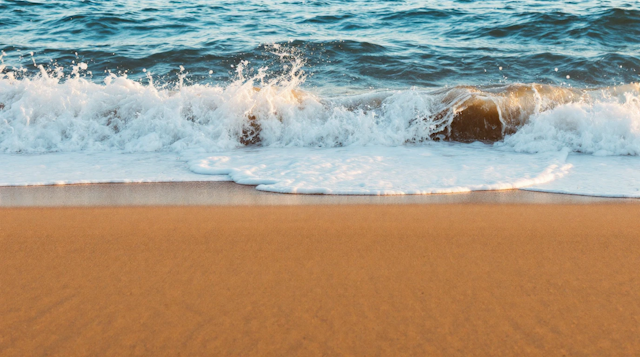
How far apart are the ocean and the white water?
2 cm

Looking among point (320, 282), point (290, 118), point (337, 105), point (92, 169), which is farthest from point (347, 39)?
point (320, 282)

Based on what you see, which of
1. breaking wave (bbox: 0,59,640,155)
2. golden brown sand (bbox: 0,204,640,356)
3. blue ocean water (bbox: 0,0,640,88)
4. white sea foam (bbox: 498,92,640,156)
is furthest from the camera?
blue ocean water (bbox: 0,0,640,88)

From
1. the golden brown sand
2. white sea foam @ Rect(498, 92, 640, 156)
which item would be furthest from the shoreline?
white sea foam @ Rect(498, 92, 640, 156)

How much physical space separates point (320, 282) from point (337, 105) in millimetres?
3929

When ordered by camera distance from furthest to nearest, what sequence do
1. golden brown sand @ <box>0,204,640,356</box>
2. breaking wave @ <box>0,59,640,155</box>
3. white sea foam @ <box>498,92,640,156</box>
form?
breaking wave @ <box>0,59,640,155</box> < white sea foam @ <box>498,92,640,156</box> < golden brown sand @ <box>0,204,640,356</box>

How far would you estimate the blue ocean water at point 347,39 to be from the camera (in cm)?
754

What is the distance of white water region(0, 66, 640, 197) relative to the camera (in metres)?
3.69

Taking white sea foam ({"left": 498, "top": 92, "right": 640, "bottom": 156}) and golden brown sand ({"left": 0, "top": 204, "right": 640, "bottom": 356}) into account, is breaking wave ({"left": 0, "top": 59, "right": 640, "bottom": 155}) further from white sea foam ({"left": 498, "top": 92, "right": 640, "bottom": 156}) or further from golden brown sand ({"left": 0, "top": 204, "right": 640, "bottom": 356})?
golden brown sand ({"left": 0, "top": 204, "right": 640, "bottom": 356})

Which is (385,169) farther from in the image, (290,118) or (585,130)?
(585,130)

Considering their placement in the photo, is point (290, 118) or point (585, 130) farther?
point (290, 118)

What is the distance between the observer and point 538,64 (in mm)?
7879

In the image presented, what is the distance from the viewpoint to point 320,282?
194cm

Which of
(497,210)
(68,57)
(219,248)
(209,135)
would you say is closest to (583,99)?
(497,210)

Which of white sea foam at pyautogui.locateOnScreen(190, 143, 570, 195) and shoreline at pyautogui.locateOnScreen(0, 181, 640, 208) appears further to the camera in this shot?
white sea foam at pyautogui.locateOnScreen(190, 143, 570, 195)
